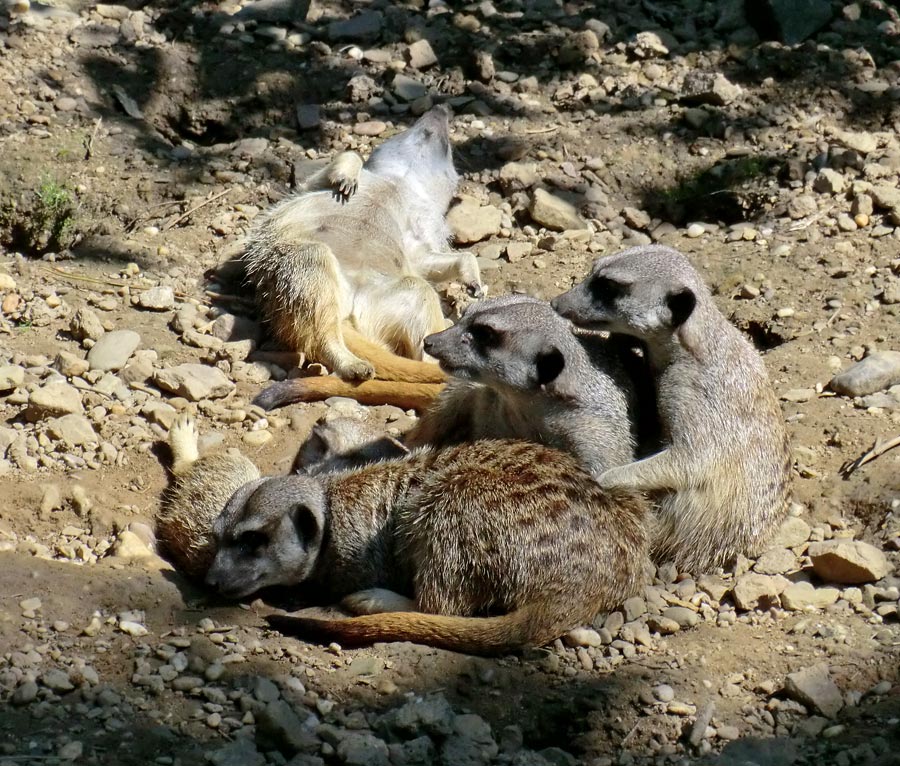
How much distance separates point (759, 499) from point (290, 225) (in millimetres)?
2961

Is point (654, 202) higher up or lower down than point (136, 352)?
higher up

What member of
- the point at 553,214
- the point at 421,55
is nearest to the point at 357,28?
the point at 421,55

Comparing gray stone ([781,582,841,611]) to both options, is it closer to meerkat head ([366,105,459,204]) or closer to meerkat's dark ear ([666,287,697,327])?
meerkat's dark ear ([666,287,697,327])

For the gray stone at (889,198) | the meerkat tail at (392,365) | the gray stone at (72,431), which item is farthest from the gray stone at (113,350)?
the gray stone at (889,198)

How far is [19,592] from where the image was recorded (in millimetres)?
3592

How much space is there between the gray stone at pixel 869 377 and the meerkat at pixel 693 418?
0.73 meters

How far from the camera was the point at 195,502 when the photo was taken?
14.5 feet

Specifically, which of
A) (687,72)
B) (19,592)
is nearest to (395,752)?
(19,592)

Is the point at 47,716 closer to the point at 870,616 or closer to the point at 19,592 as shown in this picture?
the point at 19,592

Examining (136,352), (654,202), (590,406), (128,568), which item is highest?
(654,202)

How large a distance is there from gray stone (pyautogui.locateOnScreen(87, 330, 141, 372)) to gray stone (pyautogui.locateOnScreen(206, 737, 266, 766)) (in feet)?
8.10

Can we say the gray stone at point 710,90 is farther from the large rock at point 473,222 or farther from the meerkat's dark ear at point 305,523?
the meerkat's dark ear at point 305,523

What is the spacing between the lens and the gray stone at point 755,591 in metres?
3.90

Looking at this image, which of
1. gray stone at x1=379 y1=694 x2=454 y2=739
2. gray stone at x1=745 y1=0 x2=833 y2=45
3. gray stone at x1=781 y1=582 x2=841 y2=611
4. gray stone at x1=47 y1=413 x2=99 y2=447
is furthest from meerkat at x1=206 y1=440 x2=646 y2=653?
gray stone at x1=745 y1=0 x2=833 y2=45
